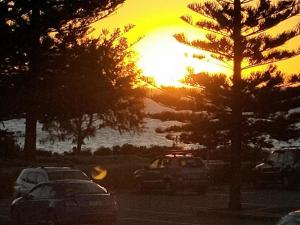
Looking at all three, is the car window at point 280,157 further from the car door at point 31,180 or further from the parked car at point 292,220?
the parked car at point 292,220

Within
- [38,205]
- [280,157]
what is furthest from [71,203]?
[280,157]

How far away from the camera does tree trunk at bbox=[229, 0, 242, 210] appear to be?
75.9 feet

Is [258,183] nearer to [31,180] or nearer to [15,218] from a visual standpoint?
[31,180]

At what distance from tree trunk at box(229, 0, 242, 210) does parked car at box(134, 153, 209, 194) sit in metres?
7.18

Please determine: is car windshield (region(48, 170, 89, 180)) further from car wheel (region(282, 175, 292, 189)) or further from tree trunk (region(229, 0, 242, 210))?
car wheel (region(282, 175, 292, 189))

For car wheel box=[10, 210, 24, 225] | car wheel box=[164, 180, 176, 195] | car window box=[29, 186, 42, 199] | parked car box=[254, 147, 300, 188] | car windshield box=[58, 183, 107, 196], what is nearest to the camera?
car windshield box=[58, 183, 107, 196]

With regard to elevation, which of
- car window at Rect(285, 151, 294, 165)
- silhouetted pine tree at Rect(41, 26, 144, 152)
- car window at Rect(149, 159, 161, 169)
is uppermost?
silhouetted pine tree at Rect(41, 26, 144, 152)

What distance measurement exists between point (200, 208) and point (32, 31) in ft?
67.6

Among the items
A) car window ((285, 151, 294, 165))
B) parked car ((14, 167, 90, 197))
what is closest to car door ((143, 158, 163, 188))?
car window ((285, 151, 294, 165))

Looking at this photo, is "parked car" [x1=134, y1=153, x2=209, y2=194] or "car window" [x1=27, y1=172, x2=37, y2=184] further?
"parked car" [x1=134, y1=153, x2=209, y2=194]

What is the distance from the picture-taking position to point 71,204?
17547mm

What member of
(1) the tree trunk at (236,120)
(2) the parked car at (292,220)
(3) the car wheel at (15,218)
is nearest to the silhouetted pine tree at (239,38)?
(1) the tree trunk at (236,120)

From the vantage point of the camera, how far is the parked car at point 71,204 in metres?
17.5

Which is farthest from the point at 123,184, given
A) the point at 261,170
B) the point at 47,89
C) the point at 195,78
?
the point at 195,78
